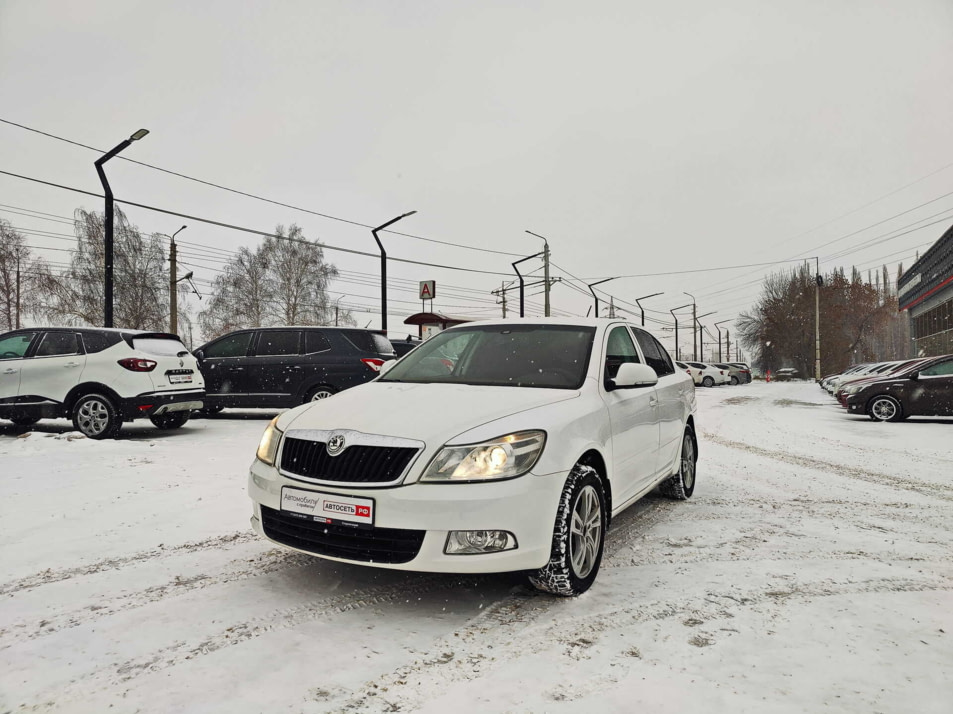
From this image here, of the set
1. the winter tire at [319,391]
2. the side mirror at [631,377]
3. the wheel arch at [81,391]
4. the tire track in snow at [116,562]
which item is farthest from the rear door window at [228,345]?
the side mirror at [631,377]

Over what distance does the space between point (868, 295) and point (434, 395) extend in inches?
3053

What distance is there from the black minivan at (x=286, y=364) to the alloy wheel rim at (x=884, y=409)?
10.8m

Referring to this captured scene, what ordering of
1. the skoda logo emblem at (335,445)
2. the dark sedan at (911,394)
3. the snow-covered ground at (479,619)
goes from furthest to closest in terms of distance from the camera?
the dark sedan at (911,394)
the skoda logo emblem at (335,445)
the snow-covered ground at (479,619)

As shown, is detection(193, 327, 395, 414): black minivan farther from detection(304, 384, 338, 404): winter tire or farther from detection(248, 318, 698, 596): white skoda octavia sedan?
detection(248, 318, 698, 596): white skoda octavia sedan

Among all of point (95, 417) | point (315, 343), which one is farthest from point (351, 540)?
Answer: point (315, 343)

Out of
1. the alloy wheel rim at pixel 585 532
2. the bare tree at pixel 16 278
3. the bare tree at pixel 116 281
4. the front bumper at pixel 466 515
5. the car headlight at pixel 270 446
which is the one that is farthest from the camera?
the bare tree at pixel 16 278

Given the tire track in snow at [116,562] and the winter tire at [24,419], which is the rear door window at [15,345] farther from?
the tire track in snow at [116,562]

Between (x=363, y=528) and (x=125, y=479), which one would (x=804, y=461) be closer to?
(x=363, y=528)

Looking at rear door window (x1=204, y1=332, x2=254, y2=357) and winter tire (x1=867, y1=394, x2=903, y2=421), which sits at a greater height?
rear door window (x1=204, y1=332, x2=254, y2=357)

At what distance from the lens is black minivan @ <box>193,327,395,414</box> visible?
438 inches

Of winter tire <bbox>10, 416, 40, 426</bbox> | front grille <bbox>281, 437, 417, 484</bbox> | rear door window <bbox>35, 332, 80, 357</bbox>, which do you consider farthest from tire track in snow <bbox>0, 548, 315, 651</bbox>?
winter tire <bbox>10, 416, 40, 426</bbox>

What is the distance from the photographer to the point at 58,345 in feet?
29.5

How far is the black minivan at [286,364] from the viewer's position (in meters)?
11.1

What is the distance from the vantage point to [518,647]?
8.71 ft
